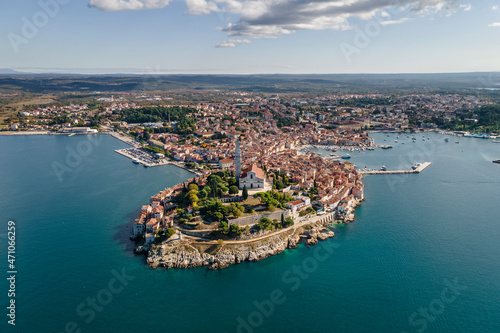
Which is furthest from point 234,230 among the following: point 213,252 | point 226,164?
point 226,164

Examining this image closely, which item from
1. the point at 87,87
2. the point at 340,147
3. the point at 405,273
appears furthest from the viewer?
the point at 87,87

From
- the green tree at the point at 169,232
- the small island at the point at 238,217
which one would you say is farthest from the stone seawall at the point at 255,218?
the green tree at the point at 169,232

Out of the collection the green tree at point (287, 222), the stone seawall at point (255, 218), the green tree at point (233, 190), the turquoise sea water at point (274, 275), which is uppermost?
the green tree at point (233, 190)

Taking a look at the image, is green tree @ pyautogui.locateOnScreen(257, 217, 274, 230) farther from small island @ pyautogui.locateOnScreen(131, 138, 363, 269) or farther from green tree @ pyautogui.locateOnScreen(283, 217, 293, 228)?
green tree @ pyautogui.locateOnScreen(283, 217, 293, 228)

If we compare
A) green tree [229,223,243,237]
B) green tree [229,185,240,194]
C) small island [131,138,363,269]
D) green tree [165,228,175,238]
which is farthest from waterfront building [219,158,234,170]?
green tree [165,228,175,238]

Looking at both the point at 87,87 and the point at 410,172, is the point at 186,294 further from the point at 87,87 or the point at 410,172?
the point at 87,87

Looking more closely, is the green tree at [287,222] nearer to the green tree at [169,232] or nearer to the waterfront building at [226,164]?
the green tree at [169,232]

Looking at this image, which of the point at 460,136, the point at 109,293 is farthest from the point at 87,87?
the point at 109,293
